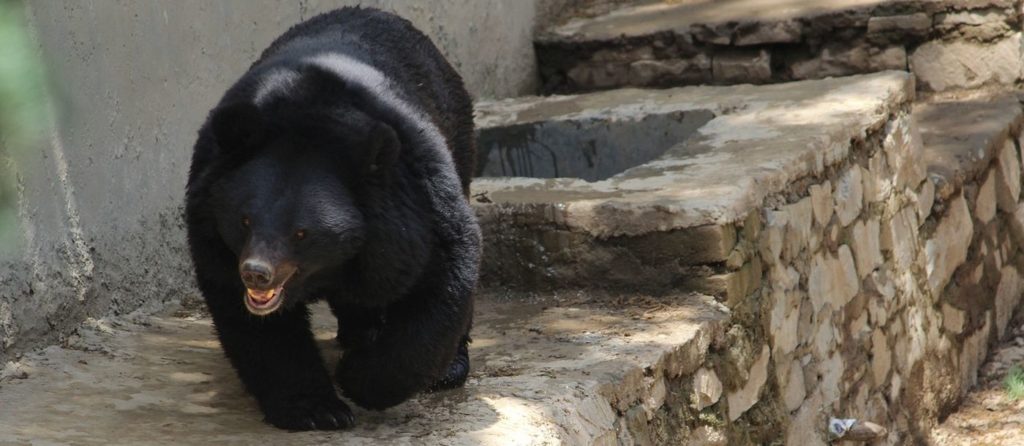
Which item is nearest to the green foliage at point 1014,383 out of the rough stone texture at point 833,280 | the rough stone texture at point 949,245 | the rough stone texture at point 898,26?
the rough stone texture at point 949,245

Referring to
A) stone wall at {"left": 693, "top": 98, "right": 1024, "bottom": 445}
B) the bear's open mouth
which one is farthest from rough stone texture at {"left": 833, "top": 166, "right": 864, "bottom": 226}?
the bear's open mouth

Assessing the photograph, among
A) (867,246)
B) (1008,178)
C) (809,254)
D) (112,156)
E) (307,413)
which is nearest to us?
(307,413)

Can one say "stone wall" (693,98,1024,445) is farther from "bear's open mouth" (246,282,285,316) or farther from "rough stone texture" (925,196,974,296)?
"bear's open mouth" (246,282,285,316)

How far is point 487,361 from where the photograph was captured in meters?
4.11

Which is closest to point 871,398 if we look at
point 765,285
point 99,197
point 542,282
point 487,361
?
point 765,285

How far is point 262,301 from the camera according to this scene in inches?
118

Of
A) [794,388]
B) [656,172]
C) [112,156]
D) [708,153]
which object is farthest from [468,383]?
[708,153]

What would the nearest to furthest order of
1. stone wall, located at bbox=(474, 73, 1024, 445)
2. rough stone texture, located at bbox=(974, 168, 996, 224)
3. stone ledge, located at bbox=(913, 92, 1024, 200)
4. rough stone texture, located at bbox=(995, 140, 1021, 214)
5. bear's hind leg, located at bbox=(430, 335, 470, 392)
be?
bear's hind leg, located at bbox=(430, 335, 470, 392) < stone wall, located at bbox=(474, 73, 1024, 445) < stone ledge, located at bbox=(913, 92, 1024, 200) < rough stone texture, located at bbox=(974, 168, 996, 224) < rough stone texture, located at bbox=(995, 140, 1021, 214)

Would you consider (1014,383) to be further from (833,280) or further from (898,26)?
(898,26)

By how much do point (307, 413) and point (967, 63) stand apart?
19.1ft

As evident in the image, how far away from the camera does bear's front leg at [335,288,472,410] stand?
3.33m

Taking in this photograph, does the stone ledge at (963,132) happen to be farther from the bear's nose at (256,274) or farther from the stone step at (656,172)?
the bear's nose at (256,274)

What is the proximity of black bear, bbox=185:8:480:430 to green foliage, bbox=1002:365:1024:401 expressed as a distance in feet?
13.6

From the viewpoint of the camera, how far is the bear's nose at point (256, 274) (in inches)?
115
